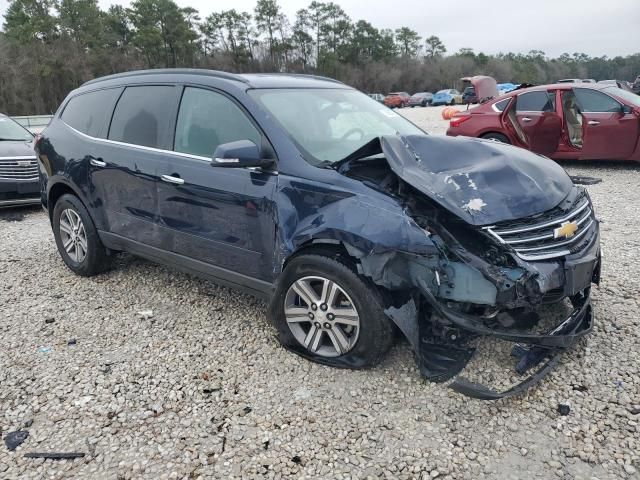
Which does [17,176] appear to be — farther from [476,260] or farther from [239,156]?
[476,260]

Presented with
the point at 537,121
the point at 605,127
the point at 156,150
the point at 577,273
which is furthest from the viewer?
the point at 537,121

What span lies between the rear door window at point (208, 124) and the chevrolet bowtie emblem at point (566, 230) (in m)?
1.91

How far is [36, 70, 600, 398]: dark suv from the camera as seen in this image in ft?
9.04

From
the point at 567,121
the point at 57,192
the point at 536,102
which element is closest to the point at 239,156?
the point at 57,192

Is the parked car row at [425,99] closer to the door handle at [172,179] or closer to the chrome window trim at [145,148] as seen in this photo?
the chrome window trim at [145,148]

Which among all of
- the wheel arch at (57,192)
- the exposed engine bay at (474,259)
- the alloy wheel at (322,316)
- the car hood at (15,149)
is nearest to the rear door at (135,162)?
the wheel arch at (57,192)

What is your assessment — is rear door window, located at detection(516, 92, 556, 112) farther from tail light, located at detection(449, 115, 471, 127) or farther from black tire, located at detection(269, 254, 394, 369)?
black tire, located at detection(269, 254, 394, 369)

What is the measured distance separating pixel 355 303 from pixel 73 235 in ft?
10.7

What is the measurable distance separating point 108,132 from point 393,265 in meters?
2.96

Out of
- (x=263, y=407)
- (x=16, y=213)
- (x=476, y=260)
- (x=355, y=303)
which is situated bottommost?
(x=16, y=213)

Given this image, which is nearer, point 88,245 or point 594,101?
point 88,245

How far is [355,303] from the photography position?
2941mm

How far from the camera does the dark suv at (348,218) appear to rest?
276cm

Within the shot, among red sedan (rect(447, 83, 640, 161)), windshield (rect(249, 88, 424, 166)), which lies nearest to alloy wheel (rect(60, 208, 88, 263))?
windshield (rect(249, 88, 424, 166))
